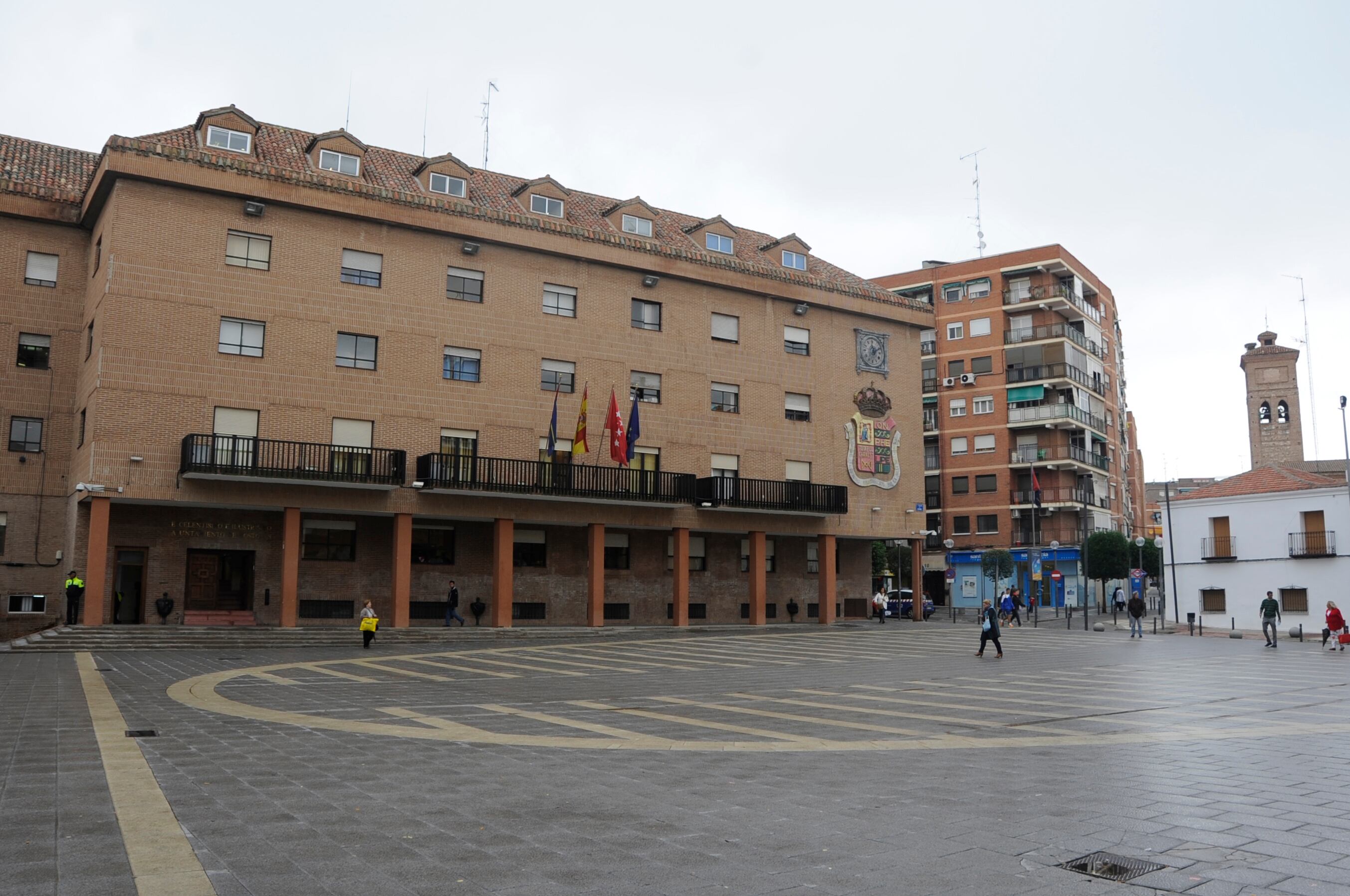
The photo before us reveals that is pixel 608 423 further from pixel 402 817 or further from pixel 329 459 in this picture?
pixel 402 817

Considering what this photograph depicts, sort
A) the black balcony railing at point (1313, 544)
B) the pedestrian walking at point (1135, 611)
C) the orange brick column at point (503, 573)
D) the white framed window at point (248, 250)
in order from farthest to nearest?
the black balcony railing at point (1313, 544)
the pedestrian walking at point (1135, 611)
the orange brick column at point (503, 573)
the white framed window at point (248, 250)

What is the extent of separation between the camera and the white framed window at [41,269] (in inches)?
1313

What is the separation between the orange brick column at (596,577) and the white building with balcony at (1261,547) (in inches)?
995

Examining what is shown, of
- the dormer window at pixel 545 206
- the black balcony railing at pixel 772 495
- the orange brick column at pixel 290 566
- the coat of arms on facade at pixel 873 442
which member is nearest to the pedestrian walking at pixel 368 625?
the orange brick column at pixel 290 566

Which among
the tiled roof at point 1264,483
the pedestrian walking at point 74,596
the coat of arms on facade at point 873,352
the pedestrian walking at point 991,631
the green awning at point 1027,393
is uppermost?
the green awning at point 1027,393

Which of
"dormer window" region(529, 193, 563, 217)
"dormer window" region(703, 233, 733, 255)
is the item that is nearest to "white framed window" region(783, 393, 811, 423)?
"dormer window" region(703, 233, 733, 255)

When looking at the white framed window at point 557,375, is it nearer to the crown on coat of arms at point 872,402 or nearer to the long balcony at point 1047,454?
the crown on coat of arms at point 872,402

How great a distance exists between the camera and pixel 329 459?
3152 cm

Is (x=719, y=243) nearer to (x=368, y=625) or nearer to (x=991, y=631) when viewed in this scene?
(x=991, y=631)

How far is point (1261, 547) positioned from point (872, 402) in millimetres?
16508

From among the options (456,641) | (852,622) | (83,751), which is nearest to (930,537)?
(852,622)

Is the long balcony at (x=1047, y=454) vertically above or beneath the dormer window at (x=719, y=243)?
beneath

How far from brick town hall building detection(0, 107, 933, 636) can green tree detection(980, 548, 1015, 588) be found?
17197 mm

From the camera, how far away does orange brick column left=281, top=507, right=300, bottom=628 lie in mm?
Answer: 31062
